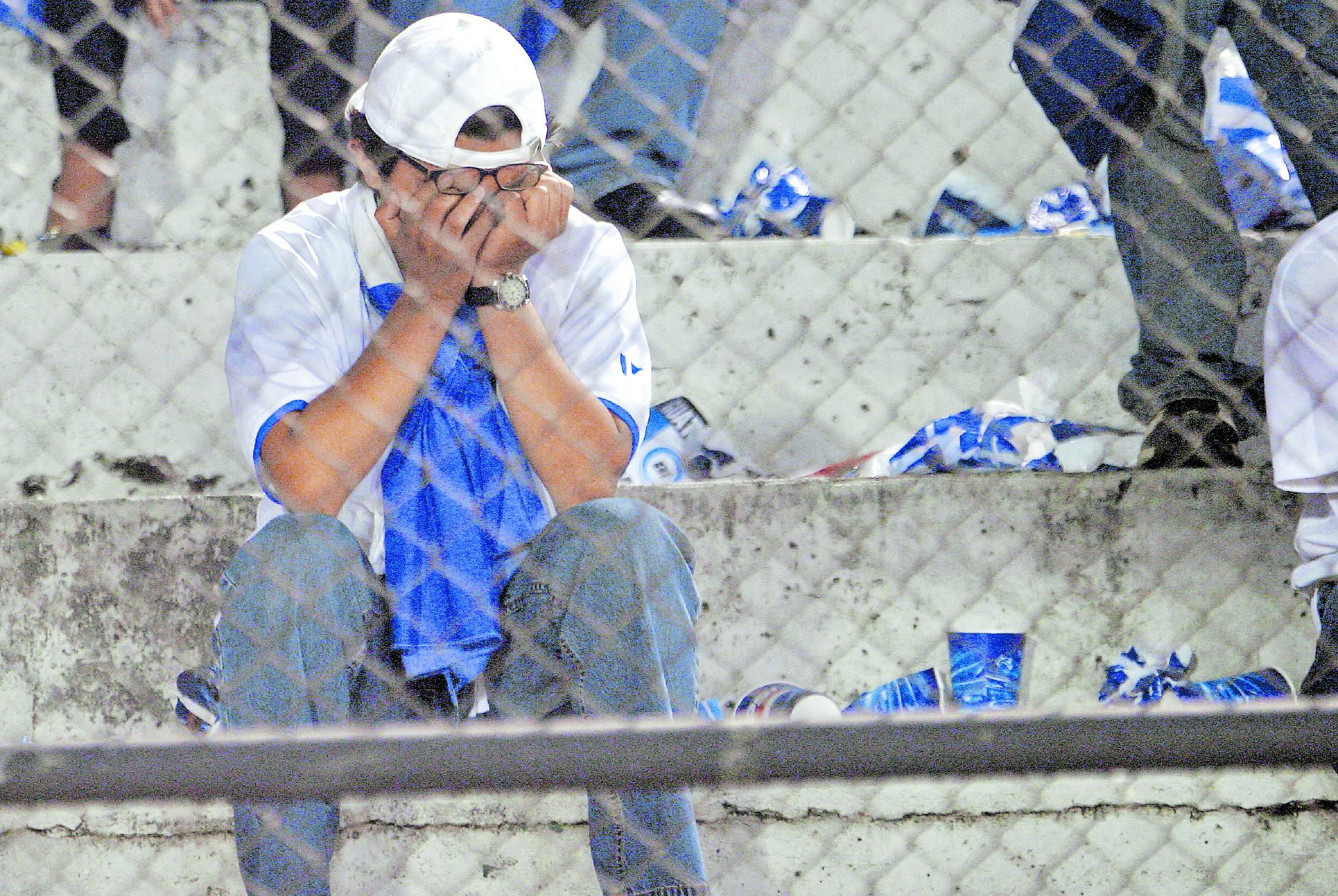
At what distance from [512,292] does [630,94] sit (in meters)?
0.62

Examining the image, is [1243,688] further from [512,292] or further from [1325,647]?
[512,292]

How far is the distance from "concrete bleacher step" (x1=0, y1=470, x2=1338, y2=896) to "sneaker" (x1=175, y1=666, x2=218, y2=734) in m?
0.11

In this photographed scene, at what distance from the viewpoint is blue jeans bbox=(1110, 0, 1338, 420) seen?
6.07ft

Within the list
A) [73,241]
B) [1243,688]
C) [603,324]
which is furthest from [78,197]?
[1243,688]

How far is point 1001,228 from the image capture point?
238 centimetres

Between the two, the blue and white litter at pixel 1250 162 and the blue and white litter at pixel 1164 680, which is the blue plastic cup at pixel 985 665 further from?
the blue and white litter at pixel 1250 162

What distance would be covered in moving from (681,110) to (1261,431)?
3.40 ft

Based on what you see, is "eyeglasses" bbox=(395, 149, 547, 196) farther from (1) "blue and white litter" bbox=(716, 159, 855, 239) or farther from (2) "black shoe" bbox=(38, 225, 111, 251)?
(2) "black shoe" bbox=(38, 225, 111, 251)

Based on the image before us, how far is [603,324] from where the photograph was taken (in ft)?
5.15

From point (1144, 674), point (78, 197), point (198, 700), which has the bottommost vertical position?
point (198, 700)

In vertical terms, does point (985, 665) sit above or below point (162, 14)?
below

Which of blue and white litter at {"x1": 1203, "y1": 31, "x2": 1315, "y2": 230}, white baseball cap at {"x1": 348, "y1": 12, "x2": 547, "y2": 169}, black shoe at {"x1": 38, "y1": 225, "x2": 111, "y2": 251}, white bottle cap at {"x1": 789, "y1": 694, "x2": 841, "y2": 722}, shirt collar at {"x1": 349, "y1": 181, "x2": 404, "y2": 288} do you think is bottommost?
black shoe at {"x1": 38, "y1": 225, "x2": 111, "y2": 251}

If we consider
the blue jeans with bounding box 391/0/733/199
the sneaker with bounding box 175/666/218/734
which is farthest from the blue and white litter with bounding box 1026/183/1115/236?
the sneaker with bounding box 175/666/218/734

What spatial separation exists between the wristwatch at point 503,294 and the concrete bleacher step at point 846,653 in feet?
1.35
